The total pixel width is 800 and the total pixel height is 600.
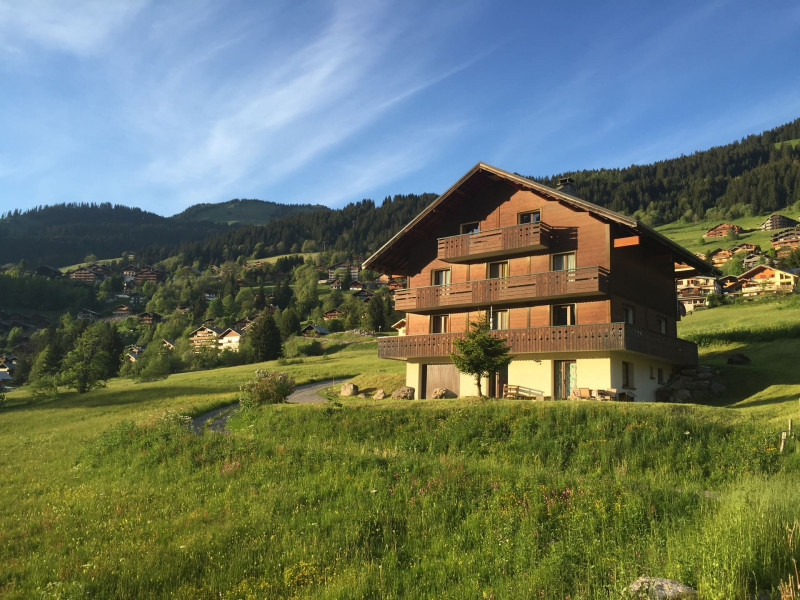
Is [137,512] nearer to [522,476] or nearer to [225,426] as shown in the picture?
[522,476]

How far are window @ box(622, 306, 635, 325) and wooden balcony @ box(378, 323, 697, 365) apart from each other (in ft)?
5.70

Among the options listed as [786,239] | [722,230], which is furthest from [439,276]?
[722,230]

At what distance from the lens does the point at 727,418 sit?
22.2 metres

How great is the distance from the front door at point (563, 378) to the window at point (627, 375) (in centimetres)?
260

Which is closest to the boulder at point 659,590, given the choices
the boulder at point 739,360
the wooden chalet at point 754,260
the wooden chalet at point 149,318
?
the boulder at point 739,360

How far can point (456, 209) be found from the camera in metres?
38.8

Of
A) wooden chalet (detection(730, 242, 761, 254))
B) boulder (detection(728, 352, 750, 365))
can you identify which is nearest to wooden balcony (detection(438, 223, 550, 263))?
boulder (detection(728, 352, 750, 365))

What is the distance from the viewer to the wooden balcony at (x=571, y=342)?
100 feet

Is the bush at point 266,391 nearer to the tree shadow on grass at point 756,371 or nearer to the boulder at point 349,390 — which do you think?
the boulder at point 349,390

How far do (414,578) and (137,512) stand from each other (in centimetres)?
822

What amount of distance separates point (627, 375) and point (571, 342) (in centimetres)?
427

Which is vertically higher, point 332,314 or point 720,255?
point 720,255

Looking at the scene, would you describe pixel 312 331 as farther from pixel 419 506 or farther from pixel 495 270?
pixel 419 506

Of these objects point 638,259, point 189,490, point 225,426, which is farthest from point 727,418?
point 225,426
